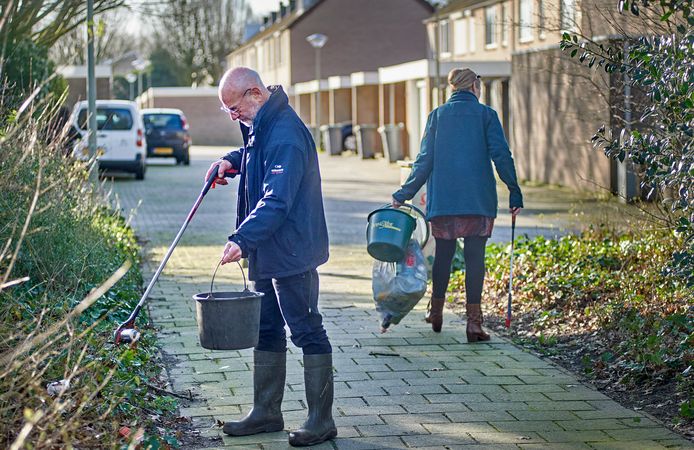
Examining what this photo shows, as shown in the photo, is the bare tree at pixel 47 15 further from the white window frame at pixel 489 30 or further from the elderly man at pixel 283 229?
the white window frame at pixel 489 30

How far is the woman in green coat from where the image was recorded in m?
7.68

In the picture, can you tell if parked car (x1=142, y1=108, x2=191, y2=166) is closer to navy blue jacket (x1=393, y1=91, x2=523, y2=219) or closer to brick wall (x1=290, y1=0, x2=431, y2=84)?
brick wall (x1=290, y1=0, x2=431, y2=84)

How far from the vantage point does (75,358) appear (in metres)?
5.71

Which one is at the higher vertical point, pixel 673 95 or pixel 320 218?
pixel 673 95

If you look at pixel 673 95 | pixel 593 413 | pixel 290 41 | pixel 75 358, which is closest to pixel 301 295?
pixel 75 358

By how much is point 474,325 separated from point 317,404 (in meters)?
2.61

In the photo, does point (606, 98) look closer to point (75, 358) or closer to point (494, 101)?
point (75, 358)

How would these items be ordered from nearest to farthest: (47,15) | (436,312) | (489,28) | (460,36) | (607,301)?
1. (436,312)
2. (607,301)
3. (47,15)
4. (489,28)
5. (460,36)

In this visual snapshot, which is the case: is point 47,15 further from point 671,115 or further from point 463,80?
point 671,115

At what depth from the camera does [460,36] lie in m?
38.7

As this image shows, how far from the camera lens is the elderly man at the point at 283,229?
203 inches

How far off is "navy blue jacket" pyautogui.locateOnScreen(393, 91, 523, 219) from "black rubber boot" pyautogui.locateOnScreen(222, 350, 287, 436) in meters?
2.47

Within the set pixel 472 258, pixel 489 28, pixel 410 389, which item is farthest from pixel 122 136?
pixel 410 389

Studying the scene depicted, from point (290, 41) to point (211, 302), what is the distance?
54810mm
